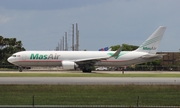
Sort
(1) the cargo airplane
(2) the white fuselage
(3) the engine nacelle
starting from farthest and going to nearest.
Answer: (2) the white fuselage < (1) the cargo airplane < (3) the engine nacelle

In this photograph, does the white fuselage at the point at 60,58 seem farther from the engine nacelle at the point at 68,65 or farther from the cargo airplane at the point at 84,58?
the engine nacelle at the point at 68,65

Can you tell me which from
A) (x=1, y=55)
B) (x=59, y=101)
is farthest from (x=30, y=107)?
(x=1, y=55)

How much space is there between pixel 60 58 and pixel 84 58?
3713 mm

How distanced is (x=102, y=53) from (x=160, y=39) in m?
10.3

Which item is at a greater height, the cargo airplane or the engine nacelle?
the cargo airplane

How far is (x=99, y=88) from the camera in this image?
858 inches

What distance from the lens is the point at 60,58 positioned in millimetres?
50719

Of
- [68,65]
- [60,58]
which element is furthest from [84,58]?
[68,65]

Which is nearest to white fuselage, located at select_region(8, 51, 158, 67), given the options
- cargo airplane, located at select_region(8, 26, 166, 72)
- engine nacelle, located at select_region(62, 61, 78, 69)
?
cargo airplane, located at select_region(8, 26, 166, 72)

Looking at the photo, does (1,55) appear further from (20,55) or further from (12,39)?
(20,55)

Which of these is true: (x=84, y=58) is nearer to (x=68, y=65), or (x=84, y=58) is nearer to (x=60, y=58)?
(x=60, y=58)

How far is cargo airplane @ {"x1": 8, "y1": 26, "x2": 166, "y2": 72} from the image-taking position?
1972 inches

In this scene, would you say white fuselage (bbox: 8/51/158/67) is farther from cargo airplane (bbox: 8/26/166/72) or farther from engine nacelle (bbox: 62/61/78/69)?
engine nacelle (bbox: 62/61/78/69)

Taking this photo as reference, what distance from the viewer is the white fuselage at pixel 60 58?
50.2 metres
